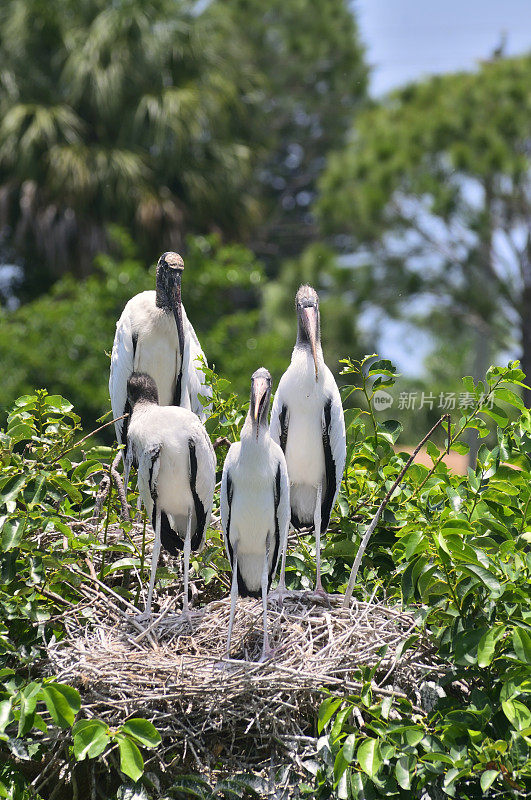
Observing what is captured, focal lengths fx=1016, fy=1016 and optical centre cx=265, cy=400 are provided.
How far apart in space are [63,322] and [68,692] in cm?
877

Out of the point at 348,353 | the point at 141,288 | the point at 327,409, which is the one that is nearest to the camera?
the point at 327,409

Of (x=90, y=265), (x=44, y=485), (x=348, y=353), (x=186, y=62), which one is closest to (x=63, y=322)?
(x=90, y=265)

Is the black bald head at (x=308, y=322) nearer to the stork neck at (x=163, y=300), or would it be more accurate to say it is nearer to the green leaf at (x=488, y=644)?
the stork neck at (x=163, y=300)

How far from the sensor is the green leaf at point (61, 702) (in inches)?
120

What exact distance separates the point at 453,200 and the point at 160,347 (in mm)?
9611

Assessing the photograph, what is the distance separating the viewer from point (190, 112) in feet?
44.6

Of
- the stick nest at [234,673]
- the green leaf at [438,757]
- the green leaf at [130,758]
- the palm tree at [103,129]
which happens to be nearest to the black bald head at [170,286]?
the stick nest at [234,673]

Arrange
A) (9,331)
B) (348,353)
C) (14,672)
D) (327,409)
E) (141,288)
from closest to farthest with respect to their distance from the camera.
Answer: (14,672) < (327,409) < (141,288) < (9,331) < (348,353)

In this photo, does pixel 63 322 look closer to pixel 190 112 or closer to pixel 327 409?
pixel 190 112

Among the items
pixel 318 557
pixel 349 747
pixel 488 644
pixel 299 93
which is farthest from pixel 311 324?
pixel 299 93

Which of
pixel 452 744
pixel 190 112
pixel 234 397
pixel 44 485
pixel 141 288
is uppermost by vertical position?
pixel 190 112

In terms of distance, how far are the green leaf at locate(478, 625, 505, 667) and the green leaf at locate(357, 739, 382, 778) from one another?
0.40 m

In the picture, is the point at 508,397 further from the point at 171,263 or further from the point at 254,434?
the point at 171,263

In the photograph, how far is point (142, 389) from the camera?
4.27 metres
